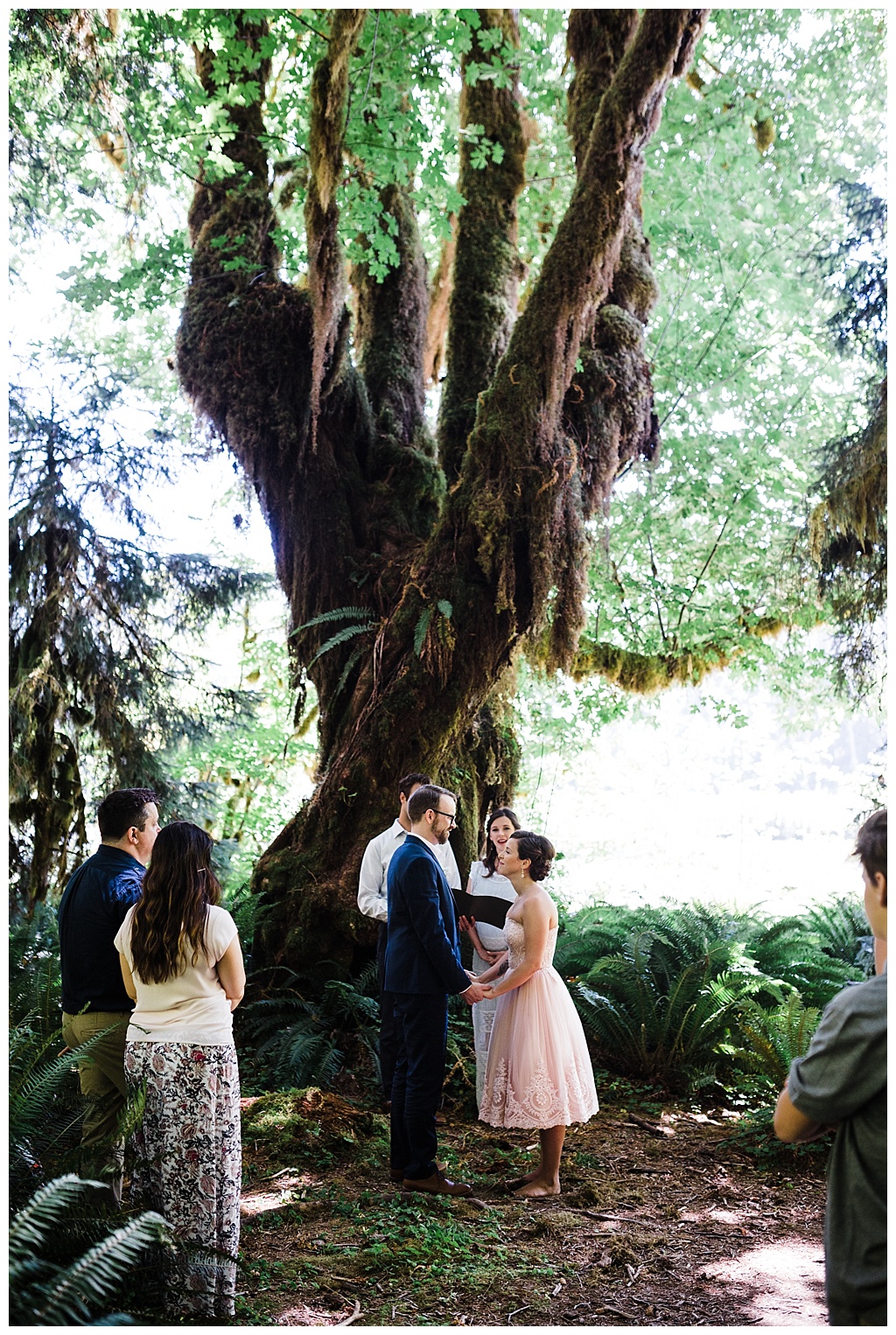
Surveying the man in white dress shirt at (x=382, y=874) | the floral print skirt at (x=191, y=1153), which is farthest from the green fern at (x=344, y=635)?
the floral print skirt at (x=191, y=1153)

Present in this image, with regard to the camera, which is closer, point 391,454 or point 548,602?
point 548,602

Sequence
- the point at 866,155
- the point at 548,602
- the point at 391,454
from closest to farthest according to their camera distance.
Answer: the point at 548,602 → the point at 391,454 → the point at 866,155

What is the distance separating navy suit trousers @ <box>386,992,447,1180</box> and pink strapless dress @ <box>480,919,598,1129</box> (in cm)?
35

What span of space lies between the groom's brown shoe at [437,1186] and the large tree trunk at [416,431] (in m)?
2.19

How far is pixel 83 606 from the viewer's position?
7344 millimetres

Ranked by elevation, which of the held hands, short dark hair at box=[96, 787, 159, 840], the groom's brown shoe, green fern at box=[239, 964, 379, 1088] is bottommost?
the groom's brown shoe

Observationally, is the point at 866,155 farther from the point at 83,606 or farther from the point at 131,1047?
the point at 131,1047

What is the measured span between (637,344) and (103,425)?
4.31 m

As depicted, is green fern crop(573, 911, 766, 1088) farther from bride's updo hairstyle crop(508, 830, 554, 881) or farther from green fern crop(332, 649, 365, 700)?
green fern crop(332, 649, 365, 700)

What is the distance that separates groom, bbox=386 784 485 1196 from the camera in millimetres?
4430

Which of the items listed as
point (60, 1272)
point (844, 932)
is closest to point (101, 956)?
point (60, 1272)

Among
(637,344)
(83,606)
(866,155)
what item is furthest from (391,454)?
(866,155)

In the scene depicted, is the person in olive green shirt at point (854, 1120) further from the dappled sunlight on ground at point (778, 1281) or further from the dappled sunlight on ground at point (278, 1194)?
the dappled sunlight on ground at point (278, 1194)

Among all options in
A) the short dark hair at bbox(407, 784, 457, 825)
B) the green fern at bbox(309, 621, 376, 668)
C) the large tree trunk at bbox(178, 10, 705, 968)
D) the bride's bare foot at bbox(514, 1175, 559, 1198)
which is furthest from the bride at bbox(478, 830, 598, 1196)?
the green fern at bbox(309, 621, 376, 668)
